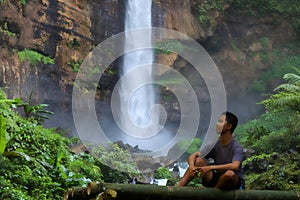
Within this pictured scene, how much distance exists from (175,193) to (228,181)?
48 cm

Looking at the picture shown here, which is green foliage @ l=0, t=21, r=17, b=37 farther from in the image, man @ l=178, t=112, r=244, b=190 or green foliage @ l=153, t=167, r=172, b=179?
man @ l=178, t=112, r=244, b=190

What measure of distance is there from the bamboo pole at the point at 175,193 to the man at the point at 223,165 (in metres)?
0.10

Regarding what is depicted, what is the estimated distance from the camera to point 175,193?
11.2 feet

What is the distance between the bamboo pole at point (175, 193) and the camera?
3266 millimetres

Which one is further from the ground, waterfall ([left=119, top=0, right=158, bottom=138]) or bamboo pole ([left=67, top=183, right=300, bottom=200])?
waterfall ([left=119, top=0, right=158, bottom=138])

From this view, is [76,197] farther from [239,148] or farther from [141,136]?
[141,136]

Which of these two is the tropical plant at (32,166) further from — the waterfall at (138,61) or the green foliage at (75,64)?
the waterfall at (138,61)

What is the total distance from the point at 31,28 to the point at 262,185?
11.6m

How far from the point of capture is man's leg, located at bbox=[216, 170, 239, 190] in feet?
11.5

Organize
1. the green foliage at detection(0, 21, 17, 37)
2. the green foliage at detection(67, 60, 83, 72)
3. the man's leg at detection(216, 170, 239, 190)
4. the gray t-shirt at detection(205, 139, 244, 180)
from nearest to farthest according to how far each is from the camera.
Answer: the man's leg at detection(216, 170, 239, 190) < the gray t-shirt at detection(205, 139, 244, 180) < the green foliage at detection(0, 21, 17, 37) < the green foliage at detection(67, 60, 83, 72)

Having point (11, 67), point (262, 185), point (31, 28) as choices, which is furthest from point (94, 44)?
A: point (262, 185)

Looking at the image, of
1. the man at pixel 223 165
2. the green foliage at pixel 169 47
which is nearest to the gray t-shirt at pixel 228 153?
the man at pixel 223 165

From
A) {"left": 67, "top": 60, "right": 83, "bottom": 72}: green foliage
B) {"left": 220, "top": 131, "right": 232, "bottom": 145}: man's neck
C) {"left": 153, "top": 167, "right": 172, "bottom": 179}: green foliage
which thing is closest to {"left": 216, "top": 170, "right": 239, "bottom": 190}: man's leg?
{"left": 220, "top": 131, "right": 232, "bottom": 145}: man's neck

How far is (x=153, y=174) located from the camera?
11.2 metres
